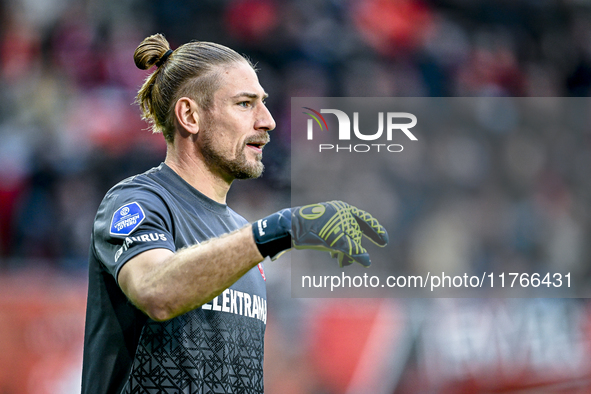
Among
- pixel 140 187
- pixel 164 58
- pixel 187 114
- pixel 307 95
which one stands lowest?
pixel 140 187

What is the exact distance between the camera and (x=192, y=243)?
7.25 ft

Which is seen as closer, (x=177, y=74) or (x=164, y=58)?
(x=177, y=74)

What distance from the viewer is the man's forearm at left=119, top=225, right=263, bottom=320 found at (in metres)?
1.75

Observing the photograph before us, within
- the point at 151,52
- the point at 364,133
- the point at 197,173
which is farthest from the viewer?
the point at 364,133

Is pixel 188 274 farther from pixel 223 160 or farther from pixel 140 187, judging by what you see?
pixel 223 160

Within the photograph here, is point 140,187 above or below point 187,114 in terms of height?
below

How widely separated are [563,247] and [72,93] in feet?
19.0

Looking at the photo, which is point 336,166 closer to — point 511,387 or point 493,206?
point 493,206

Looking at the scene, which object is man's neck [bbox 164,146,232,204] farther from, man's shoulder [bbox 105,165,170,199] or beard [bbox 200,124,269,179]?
man's shoulder [bbox 105,165,170,199]

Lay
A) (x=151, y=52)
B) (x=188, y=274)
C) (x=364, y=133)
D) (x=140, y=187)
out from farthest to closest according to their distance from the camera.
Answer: (x=364, y=133)
(x=151, y=52)
(x=140, y=187)
(x=188, y=274)

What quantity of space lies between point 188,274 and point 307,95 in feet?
19.7

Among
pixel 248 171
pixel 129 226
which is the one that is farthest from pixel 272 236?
pixel 248 171

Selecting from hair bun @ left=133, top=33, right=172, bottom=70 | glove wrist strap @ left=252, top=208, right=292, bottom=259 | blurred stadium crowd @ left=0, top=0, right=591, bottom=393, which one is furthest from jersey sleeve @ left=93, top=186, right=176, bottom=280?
blurred stadium crowd @ left=0, top=0, right=591, bottom=393

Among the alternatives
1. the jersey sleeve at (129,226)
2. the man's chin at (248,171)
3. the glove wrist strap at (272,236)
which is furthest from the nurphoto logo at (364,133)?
the glove wrist strap at (272,236)
